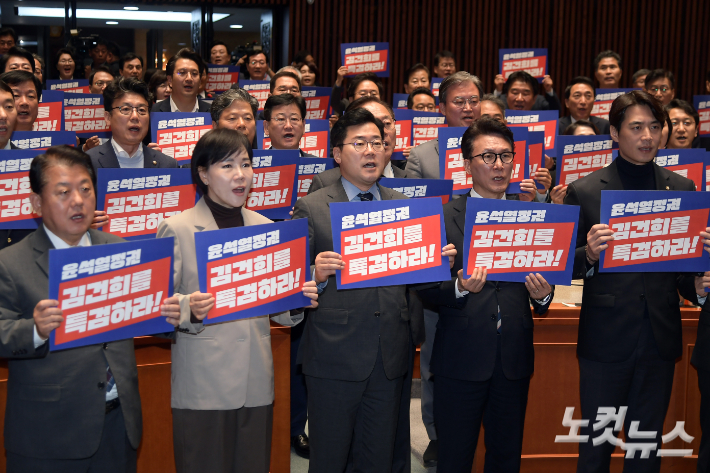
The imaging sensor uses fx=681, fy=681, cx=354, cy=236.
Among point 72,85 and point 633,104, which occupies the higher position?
point 72,85

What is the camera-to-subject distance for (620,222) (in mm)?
2699

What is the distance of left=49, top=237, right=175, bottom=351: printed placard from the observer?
2.02 meters

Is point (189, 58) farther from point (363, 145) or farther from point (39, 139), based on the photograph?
point (363, 145)

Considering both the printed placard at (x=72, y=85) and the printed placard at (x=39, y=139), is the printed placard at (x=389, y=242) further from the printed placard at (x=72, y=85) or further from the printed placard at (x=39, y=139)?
the printed placard at (x=72, y=85)

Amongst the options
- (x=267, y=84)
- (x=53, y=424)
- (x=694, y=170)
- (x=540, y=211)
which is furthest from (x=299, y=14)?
(x=53, y=424)

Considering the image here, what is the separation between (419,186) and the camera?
338cm

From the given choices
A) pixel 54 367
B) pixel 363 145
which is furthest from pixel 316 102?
pixel 54 367

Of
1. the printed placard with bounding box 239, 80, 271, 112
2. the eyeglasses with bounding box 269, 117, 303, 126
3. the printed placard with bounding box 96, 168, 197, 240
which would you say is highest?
the printed placard with bounding box 239, 80, 271, 112

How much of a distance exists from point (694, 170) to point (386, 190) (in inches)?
73.4

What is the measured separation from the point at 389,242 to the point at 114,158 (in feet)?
6.13

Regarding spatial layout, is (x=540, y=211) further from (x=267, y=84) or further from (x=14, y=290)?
(x=267, y=84)

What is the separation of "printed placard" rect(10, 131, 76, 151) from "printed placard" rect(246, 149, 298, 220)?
1043mm

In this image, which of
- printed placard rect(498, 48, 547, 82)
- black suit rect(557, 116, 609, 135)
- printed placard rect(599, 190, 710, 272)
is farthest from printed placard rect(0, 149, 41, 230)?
printed placard rect(498, 48, 547, 82)

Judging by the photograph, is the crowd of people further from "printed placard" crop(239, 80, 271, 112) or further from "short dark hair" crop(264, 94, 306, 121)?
"printed placard" crop(239, 80, 271, 112)
